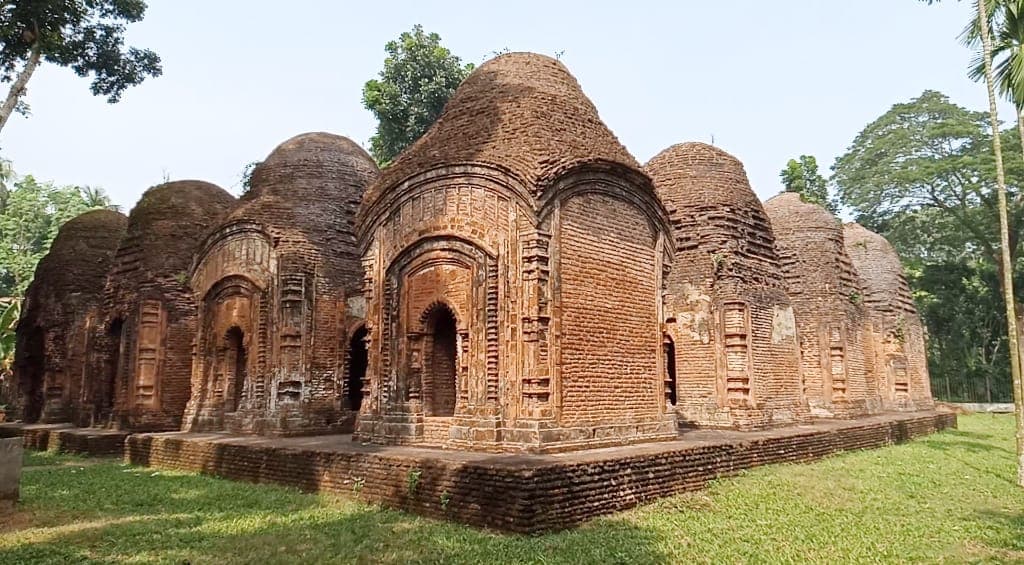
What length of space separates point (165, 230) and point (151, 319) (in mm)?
2077

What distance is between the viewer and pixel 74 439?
14.1 meters

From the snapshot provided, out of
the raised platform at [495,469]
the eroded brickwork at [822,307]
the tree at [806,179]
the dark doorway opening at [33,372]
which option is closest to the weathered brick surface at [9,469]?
the raised platform at [495,469]

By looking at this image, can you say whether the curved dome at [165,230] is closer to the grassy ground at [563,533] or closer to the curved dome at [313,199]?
the curved dome at [313,199]

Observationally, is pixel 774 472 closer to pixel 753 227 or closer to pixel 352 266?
pixel 753 227

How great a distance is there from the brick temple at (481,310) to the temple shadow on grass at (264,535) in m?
0.54

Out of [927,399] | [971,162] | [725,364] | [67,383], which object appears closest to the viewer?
[725,364]

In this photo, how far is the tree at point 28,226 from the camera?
107ft

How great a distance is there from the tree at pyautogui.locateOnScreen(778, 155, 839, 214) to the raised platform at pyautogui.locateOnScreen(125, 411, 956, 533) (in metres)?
20.4

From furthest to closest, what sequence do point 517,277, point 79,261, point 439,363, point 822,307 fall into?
point 79,261, point 822,307, point 439,363, point 517,277

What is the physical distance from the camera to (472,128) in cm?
1015

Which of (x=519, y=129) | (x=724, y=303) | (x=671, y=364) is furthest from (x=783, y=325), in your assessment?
(x=519, y=129)

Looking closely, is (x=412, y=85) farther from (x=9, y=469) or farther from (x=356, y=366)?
(x=9, y=469)

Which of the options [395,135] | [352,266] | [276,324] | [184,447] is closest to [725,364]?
[352,266]

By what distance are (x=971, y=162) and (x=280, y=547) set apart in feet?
104
